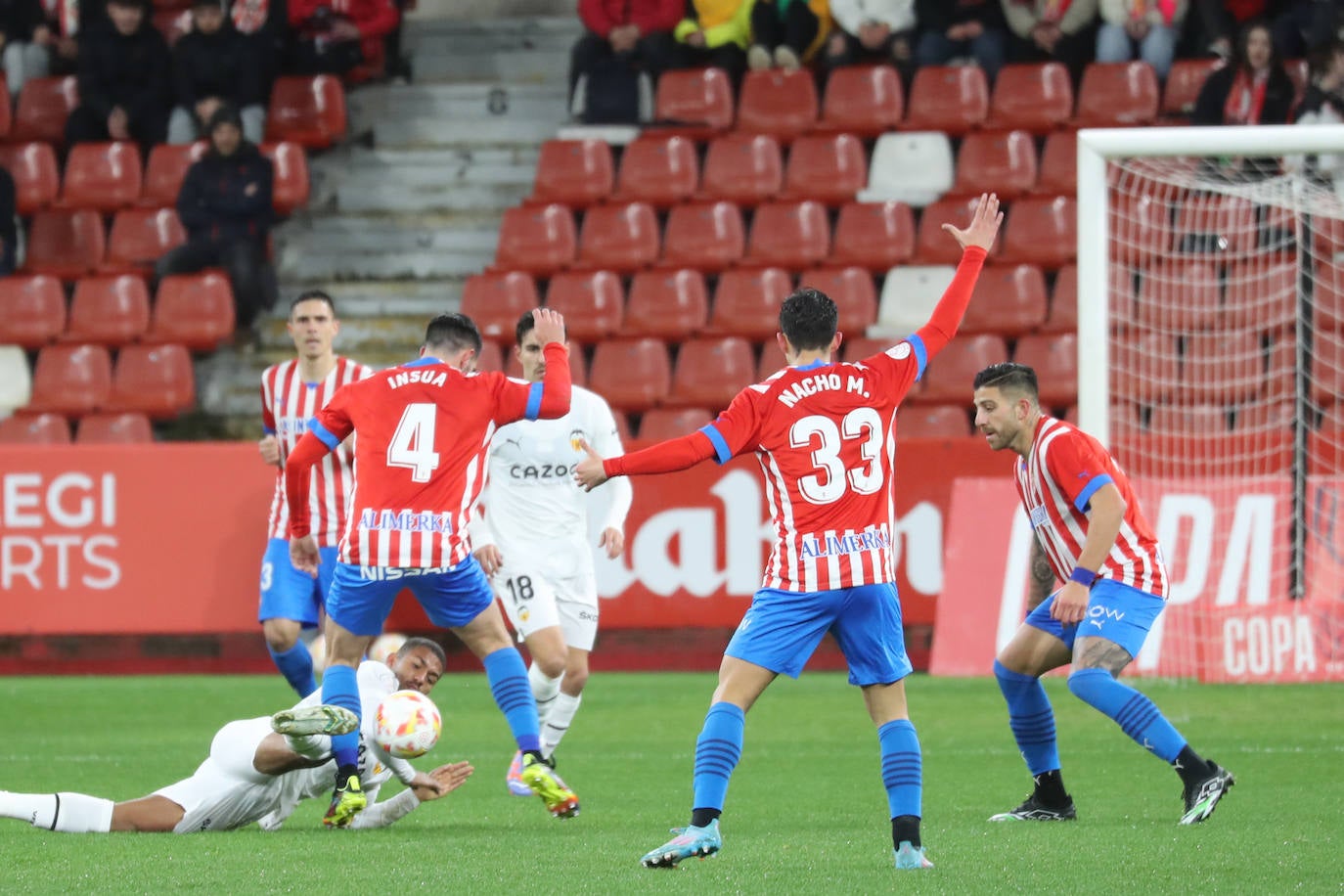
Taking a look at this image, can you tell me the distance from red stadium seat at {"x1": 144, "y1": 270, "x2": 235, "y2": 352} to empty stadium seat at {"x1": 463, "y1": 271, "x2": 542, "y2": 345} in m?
1.92

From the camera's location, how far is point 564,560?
9.20 m

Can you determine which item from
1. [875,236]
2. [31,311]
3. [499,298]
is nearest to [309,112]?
[31,311]

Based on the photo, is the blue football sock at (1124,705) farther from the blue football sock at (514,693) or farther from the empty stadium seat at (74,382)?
the empty stadium seat at (74,382)

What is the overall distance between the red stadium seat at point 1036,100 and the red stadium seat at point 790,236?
170 cm

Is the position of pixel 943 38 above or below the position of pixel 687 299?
above

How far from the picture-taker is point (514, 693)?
24.9ft

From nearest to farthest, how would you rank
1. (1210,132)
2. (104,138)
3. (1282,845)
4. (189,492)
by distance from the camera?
1. (1282,845)
2. (1210,132)
3. (189,492)
4. (104,138)

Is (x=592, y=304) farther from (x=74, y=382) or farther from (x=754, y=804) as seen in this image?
(x=754, y=804)

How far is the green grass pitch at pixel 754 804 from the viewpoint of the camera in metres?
5.89

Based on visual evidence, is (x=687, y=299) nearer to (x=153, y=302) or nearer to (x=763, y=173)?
(x=763, y=173)

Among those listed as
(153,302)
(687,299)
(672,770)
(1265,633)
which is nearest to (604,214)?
(687,299)

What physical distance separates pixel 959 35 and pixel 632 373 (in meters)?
4.19

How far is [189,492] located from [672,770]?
5629 mm

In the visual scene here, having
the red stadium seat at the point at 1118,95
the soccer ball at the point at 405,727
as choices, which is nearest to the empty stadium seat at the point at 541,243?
the red stadium seat at the point at 1118,95
